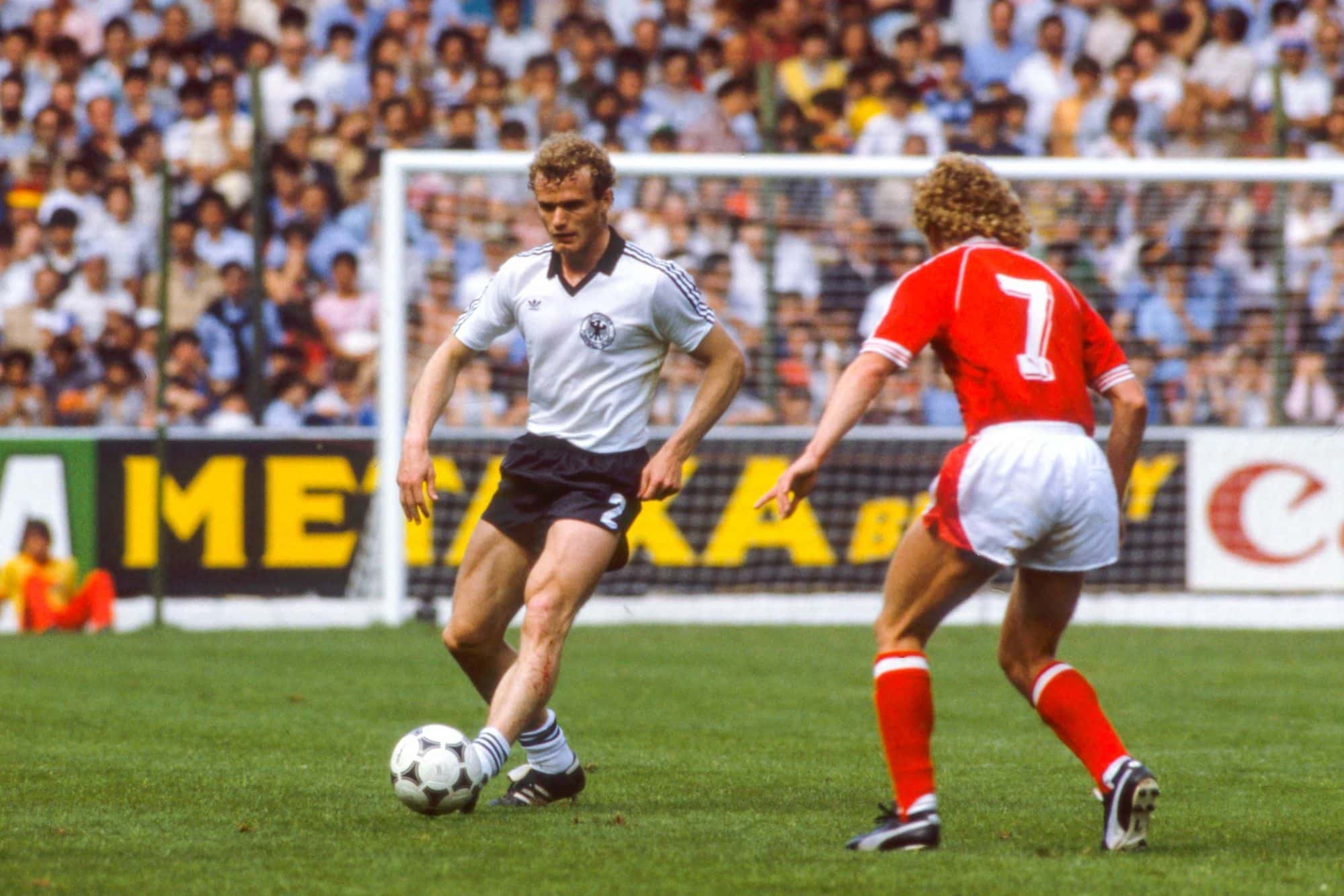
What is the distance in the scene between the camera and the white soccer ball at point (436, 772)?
5.94 metres

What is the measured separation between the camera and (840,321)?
15531 mm

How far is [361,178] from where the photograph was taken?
659 inches

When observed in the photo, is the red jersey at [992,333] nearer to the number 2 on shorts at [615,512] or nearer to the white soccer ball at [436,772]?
the number 2 on shorts at [615,512]

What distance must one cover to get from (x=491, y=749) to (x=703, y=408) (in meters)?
1.36

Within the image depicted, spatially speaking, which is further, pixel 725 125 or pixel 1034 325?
pixel 725 125

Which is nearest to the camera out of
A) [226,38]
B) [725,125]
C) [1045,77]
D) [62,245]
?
[62,245]

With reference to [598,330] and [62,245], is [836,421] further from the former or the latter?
[62,245]

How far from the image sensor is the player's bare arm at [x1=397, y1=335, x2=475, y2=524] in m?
6.45

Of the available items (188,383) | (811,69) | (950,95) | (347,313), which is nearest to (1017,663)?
(188,383)

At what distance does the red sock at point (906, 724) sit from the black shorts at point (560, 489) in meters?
1.23

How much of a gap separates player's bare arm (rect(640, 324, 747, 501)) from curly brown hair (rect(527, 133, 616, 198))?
652 mm

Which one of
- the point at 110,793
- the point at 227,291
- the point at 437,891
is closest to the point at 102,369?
the point at 227,291

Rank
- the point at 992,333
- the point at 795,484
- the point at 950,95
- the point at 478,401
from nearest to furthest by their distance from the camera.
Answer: the point at 795,484, the point at 992,333, the point at 478,401, the point at 950,95

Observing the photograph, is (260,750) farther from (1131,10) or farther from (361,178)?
(1131,10)
